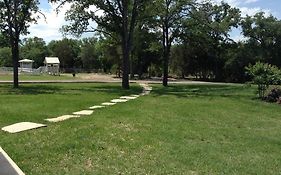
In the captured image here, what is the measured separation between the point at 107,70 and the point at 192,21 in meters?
56.3

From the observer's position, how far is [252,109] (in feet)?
52.1

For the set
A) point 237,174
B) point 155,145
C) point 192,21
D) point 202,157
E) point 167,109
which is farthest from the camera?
point 192,21

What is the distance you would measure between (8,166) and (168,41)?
29487mm

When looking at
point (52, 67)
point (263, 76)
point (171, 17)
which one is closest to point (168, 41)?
point (171, 17)

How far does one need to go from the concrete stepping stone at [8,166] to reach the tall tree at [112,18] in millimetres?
20331

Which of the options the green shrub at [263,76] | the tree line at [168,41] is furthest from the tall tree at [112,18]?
the green shrub at [263,76]

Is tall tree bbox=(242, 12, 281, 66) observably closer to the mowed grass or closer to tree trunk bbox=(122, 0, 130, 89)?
tree trunk bbox=(122, 0, 130, 89)

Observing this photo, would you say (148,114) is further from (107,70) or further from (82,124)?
(107,70)

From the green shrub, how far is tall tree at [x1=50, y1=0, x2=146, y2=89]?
938 centimetres

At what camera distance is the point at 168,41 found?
35156mm

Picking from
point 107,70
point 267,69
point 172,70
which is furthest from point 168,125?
point 107,70

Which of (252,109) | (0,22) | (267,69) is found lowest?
(252,109)

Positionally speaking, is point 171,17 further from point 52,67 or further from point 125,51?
point 52,67

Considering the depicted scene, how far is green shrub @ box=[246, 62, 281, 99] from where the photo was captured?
19.6m
